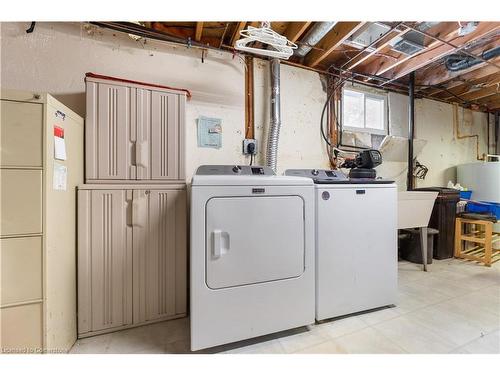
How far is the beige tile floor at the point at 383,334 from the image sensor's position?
1396 mm

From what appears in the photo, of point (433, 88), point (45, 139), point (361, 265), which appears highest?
point (433, 88)

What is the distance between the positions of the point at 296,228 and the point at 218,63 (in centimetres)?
180

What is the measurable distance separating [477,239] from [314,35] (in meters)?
3.22

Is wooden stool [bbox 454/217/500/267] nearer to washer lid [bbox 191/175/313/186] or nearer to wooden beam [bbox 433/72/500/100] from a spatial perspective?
wooden beam [bbox 433/72/500/100]

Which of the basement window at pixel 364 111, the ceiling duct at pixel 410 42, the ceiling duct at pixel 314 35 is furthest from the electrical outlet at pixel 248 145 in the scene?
the ceiling duct at pixel 410 42

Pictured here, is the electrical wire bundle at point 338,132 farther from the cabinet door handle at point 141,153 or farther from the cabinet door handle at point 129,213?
the cabinet door handle at point 129,213

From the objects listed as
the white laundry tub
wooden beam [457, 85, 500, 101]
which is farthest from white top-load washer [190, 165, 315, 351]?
wooden beam [457, 85, 500, 101]

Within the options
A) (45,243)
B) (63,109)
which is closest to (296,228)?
(45,243)

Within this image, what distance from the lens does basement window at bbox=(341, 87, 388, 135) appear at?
9.70ft

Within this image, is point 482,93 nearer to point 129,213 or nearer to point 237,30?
point 237,30

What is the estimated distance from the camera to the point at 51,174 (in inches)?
46.9

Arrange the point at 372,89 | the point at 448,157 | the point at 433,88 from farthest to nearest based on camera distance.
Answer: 1. the point at 448,157
2. the point at 433,88
3. the point at 372,89

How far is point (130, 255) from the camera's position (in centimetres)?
159
